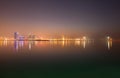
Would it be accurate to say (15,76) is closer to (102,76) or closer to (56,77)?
(56,77)

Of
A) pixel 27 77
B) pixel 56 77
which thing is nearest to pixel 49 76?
pixel 56 77

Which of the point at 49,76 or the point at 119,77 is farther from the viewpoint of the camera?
the point at 49,76

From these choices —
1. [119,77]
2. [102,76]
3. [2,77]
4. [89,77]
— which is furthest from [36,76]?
[119,77]

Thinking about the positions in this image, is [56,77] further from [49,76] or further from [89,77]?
[89,77]

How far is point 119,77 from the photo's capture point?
6633 mm

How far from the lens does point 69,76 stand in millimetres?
7156

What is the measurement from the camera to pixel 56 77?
6.93m

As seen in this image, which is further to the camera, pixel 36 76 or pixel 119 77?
pixel 36 76

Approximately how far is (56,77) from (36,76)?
74 cm

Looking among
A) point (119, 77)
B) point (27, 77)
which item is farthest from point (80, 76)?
point (27, 77)

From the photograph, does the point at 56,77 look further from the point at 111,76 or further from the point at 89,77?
the point at 111,76

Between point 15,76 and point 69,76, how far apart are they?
73.9 inches

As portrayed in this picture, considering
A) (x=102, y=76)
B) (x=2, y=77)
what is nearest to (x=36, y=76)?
(x=2, y=77)

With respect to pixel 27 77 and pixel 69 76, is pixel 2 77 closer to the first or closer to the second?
pixel 27 77
